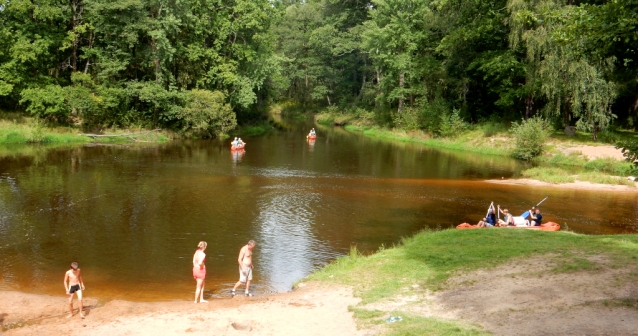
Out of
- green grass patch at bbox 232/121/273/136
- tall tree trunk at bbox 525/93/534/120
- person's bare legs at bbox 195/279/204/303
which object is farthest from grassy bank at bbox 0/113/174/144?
person's bare legs at bbox 195/279/204/303

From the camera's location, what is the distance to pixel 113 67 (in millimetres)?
46719

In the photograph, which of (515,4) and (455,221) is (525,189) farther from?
(515,4)

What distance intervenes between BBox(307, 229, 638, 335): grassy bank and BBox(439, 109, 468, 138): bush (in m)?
37.5

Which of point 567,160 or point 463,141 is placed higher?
point 463,141

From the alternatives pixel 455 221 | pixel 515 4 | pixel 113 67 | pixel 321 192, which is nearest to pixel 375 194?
pixel 321 192

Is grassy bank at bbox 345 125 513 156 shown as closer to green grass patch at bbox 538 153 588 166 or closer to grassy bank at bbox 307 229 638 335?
green grass patch at bbox 538 153 588 166

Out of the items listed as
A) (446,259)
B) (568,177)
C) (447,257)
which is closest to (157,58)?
(568,177)

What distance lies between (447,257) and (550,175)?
2209 centimetres

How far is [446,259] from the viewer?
15070 mm

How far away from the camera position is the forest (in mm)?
42719

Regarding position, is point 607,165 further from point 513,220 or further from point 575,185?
point 513,220

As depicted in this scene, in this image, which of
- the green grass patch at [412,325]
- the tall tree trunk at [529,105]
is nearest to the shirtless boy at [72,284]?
the green grass patch at [412,325]

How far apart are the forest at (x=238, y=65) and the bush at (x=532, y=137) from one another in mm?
1827

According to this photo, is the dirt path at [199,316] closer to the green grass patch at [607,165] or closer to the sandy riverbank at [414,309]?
the sandy riverbank at [414,309]
